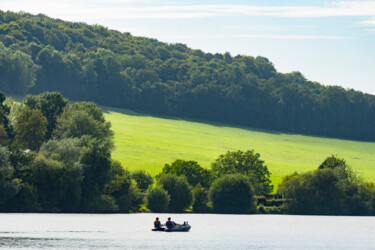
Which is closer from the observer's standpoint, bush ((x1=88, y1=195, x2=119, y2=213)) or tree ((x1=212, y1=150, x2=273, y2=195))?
bush ((x1=88, y1=195, x2=119, y2=213))

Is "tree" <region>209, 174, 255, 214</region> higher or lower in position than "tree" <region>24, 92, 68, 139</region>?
lower

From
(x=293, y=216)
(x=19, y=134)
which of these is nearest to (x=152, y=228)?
(x=293, y=216)

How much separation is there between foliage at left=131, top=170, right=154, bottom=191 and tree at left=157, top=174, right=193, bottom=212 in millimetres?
13042

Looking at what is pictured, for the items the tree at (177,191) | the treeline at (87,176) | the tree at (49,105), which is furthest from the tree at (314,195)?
the tree at (49,105)

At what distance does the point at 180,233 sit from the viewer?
122 m

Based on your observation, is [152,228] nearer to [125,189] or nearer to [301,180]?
[125,189]

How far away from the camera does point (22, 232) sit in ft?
347

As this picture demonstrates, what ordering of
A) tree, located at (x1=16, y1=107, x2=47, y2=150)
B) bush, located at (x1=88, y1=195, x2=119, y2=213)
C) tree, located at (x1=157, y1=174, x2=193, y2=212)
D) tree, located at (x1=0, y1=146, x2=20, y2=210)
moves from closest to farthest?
tree, located at (x1=0, y1=146, x2=20, y2=210) → bush, located at (x1=88, y1=195, x2=119, y2=213) → tree, located at (x1=157, y1=174, x2=193, y2=212) → tree, located at (x1=16, y1=107, x2=47, y2=150)

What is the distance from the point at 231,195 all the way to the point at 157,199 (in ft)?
58.0

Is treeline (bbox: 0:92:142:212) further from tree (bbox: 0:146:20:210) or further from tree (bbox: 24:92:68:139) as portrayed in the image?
tree (bbox: 24:92:68:139)

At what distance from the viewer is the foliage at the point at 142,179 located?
178125 millimetres

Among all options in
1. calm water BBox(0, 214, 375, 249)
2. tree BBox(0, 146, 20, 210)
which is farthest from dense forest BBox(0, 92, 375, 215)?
calm water BBox(0, 214, 375, 249)

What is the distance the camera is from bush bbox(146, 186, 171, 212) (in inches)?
6314

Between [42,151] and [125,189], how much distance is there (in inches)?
668
